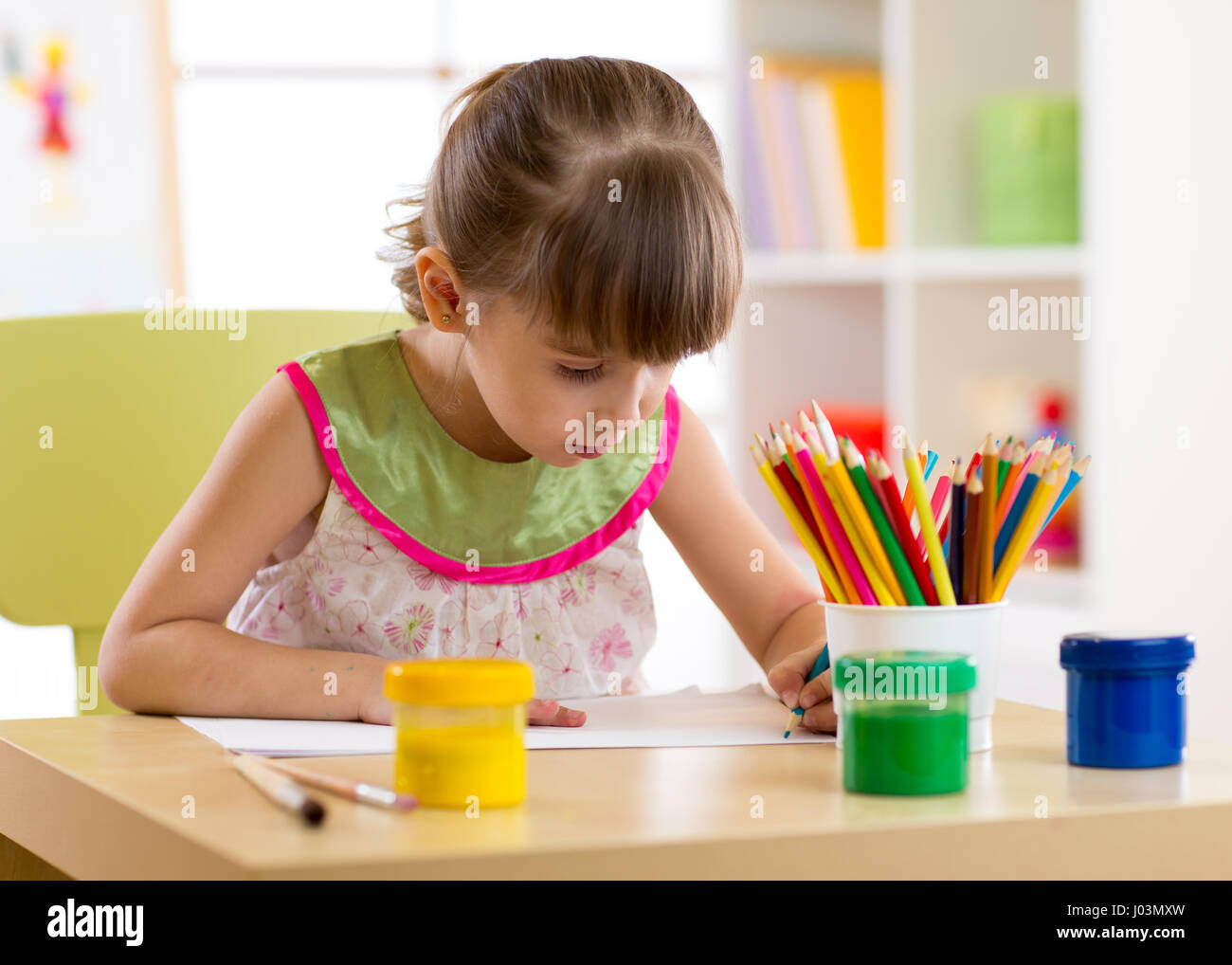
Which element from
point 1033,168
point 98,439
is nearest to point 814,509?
point 98,439

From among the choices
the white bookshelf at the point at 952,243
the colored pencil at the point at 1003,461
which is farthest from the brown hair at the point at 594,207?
the white bookshelf at the point at 952,243

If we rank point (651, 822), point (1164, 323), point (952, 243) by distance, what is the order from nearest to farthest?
1. point (651, 822)
2. point (1164, 323)
3. point (952, 243)

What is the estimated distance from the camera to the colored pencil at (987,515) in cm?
76

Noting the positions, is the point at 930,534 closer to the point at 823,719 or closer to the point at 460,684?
the point at 823,719

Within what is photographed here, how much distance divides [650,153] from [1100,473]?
1228 millimetres

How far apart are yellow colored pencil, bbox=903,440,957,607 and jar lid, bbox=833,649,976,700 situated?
0.07 metres

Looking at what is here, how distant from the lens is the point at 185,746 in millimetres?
783

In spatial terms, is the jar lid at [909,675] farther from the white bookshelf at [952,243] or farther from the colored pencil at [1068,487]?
the white bookshelf at [952,243]

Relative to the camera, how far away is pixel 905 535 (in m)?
0.77

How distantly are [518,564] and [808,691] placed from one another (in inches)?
14.9

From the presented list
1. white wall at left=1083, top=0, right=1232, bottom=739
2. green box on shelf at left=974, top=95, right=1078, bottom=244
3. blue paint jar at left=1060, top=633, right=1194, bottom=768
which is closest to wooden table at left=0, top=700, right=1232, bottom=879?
blue paint jar at left=1060, top=633, right=1194, bottom=768

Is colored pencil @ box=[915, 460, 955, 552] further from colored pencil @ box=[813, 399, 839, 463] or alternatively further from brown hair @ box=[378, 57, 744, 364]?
brown hair @ box=[378, 57, 744, 364]

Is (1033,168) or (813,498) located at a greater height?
(1033,168)
